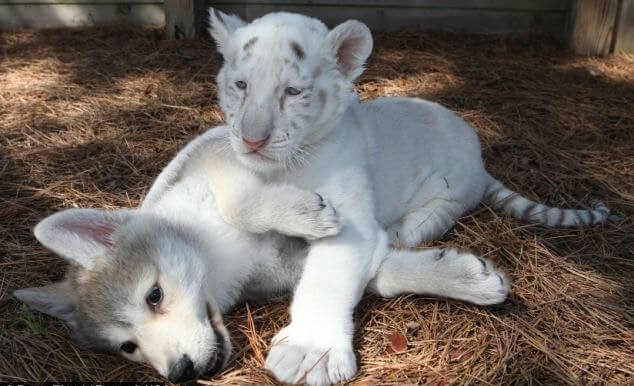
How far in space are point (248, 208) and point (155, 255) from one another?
469mm

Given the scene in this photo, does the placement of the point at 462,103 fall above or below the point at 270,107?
below

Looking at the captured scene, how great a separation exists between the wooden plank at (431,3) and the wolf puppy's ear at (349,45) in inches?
166

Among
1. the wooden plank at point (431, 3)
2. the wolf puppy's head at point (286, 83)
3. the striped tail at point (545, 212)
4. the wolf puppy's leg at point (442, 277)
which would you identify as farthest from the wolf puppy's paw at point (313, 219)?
the wooden plank at point (431, 3)

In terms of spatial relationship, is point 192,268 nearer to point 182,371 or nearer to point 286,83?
point 182,371

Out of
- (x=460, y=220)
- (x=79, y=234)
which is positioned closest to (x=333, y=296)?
(x=79, y=234)

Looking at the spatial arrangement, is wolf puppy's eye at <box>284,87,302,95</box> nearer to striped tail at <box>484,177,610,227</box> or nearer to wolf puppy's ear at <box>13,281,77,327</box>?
wolf puppy's ear at <box>13,281,77,327</box>

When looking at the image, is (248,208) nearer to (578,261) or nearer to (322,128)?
(322,128)

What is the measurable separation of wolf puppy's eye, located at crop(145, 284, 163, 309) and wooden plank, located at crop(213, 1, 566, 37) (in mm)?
5076

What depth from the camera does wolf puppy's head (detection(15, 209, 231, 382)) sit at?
229 cm

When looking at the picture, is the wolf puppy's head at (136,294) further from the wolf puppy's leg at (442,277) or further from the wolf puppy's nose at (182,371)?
the wolf puppy's leg at (442,277)

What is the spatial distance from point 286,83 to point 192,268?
0.93m

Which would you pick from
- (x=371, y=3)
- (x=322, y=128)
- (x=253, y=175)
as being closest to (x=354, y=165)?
(x=322, y=128)

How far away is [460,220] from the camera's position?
3.44 m

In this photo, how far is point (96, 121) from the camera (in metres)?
4.81
